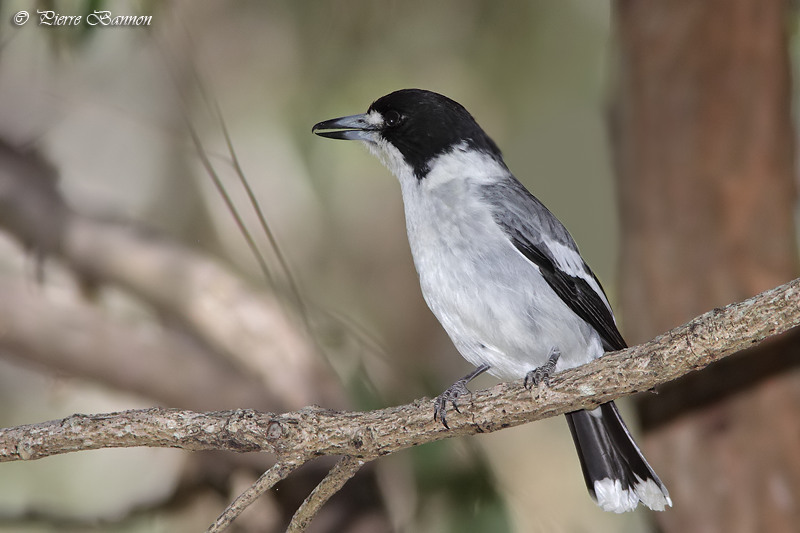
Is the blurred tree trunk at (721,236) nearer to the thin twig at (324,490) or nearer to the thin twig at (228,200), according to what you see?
the thin twig at (228,200)

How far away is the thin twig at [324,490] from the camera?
1.94 meters

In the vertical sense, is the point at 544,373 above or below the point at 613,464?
above

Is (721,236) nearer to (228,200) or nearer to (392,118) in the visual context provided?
(392,118)

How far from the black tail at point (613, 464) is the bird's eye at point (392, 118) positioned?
3.63 ft

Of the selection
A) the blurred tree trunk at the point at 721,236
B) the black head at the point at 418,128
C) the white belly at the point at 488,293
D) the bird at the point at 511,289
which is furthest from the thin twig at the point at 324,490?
the blurred tree trunk at the point at 721,236

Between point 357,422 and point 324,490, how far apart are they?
0.17 m

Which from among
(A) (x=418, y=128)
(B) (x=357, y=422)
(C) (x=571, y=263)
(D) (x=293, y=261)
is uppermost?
(D) (x=293, y=261)

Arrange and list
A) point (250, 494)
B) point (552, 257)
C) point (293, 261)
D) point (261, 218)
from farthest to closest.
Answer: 1. point (293, 261)
2. point (261, 218)
3. point (552, 257)
4. point (250, 494)

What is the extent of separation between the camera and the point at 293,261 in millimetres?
4570

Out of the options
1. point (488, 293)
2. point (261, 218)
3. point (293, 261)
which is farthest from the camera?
point (293, 261)

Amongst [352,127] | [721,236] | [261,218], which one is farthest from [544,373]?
[721,236]

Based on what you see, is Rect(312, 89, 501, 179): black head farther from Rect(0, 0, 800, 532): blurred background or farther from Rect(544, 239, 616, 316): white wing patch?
Rect(544, 239, 616, 316): white wing patch

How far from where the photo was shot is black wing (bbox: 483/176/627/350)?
8.00 ft

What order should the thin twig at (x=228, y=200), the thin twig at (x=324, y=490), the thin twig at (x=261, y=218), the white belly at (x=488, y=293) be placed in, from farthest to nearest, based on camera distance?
1. the thin twig at (x=228, y=200)
2. the thin twig at (x=261, y=218)
3. the white belly at (x=488, y=293)
4. the thin twig at (x=324, y=490)
